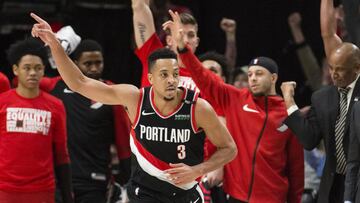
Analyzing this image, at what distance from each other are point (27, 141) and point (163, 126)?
149 cm

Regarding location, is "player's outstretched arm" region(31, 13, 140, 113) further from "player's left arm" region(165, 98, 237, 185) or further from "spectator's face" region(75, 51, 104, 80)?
"spectator's face" region(75, 51, 104, 80)

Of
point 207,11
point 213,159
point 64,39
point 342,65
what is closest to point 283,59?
point 207,11

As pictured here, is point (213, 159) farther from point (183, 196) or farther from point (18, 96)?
point (18, 96)

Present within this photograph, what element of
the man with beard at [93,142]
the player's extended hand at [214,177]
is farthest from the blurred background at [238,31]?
the player's extended hand at [214,177]

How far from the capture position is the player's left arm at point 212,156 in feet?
19.9

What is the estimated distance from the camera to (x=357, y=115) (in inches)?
254

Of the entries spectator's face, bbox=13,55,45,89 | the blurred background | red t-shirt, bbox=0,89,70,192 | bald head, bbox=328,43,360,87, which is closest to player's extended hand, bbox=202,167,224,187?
→ red t-shirt, bbox=0,89,70,192

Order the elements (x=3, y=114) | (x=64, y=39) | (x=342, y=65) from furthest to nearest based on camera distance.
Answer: (x=64, y=39)
(x=3, y=114)
(x=342, y=65)

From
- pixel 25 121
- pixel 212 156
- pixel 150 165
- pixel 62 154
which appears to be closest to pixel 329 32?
pixel 212 156

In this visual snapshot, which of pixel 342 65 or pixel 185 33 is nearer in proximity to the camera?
pixel 342 65

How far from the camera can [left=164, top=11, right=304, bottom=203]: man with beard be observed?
7309mm

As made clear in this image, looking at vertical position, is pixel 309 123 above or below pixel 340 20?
below

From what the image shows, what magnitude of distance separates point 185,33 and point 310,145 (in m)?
1.38

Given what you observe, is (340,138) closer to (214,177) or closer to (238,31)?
(214,177)
